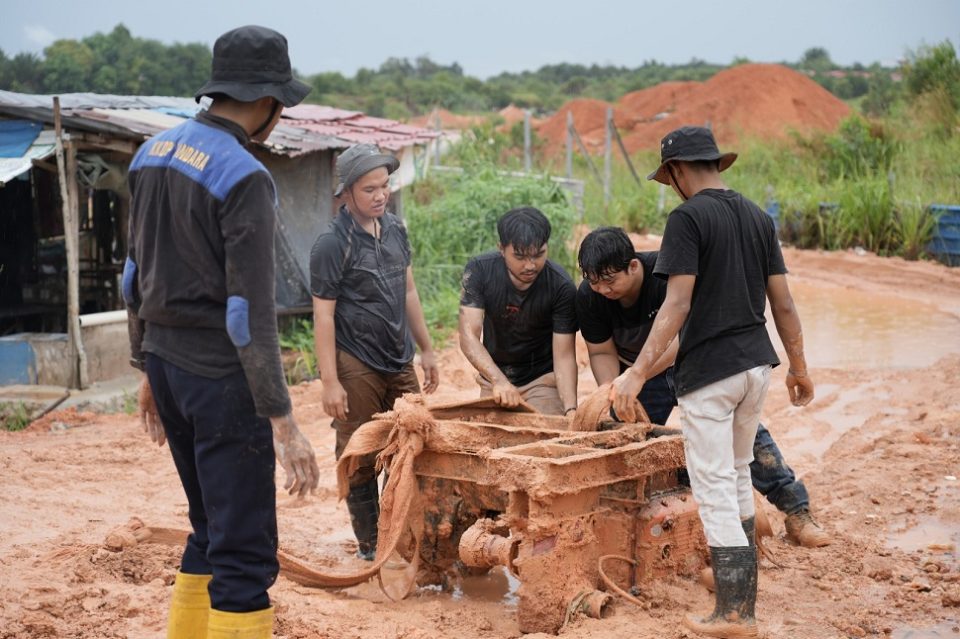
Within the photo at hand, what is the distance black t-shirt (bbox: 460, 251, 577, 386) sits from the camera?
5.84 metres

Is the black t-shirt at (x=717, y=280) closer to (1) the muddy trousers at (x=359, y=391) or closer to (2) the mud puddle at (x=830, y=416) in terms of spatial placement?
(1) the muddy trousers at (x=359, y=391)

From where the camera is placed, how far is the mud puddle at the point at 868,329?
1062 centimetres

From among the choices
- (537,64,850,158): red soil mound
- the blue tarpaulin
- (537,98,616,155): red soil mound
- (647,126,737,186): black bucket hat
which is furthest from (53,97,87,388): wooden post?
(537,98,616,155): red soil mound

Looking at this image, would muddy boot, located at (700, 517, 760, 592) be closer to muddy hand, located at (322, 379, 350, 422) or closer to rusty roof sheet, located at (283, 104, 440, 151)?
muddy hand, located at (322, 379, 350, 422)

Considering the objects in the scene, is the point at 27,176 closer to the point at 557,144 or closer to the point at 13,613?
the point at 13,613

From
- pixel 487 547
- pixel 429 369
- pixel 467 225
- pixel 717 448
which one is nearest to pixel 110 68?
pixel 467 225

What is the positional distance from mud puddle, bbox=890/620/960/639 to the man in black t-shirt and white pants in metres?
0.72

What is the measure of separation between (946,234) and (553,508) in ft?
44.4

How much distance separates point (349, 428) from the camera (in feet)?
18.5

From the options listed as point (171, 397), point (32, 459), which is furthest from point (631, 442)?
point (32, 459)

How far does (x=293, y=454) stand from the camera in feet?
11.1

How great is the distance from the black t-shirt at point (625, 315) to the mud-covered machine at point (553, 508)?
517 mm

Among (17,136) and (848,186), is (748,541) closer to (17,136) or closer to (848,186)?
(17,136)

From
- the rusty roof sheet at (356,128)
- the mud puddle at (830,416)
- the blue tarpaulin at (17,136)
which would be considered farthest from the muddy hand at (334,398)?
the rusty roof sheet at (356,128)
